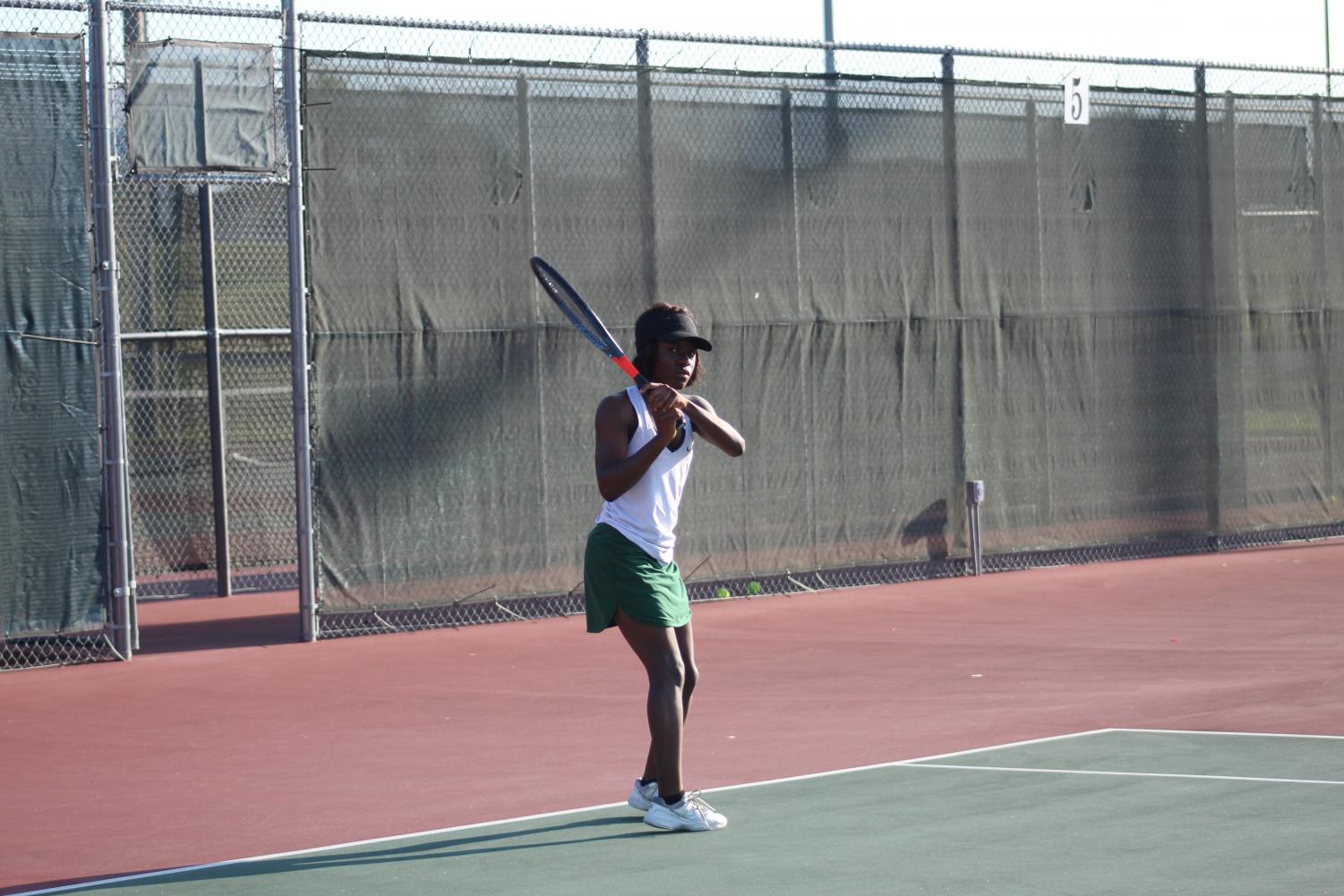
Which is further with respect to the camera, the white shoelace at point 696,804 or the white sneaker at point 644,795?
the white sneaker at point 644,795

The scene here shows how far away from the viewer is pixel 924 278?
14.0 m

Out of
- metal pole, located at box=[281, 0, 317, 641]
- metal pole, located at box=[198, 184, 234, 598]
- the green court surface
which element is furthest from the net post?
the green court surface

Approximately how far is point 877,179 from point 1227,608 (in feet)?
13.2

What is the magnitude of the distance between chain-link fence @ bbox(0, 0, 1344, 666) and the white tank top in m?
5.51

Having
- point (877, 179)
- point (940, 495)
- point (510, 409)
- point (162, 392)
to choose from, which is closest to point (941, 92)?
point (877, 179)

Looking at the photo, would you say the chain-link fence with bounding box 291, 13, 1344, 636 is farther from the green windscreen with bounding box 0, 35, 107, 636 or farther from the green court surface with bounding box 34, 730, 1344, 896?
the green court surface with bounding box 34, 730, 1344, 896

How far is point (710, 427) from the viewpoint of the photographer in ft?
20.6

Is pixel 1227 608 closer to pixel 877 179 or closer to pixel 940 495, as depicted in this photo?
pixel 940 495

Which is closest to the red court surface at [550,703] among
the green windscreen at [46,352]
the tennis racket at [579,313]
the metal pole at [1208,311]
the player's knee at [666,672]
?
the green windscreen at [46,352]

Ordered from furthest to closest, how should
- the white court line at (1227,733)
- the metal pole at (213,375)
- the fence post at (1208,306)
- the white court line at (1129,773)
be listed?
A: the fence post at (1208,306)
the metal pole at (213,375)
the white court line at (1227,733)
the white court line at (1129,773)

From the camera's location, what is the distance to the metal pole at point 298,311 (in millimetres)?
11242

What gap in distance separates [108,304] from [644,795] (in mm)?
5803

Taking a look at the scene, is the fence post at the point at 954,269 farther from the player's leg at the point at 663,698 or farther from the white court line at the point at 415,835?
the player's leg at the point at 663,698

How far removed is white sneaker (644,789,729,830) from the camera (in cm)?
602
